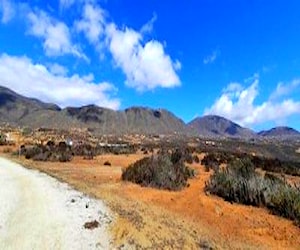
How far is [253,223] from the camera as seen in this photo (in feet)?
41.1

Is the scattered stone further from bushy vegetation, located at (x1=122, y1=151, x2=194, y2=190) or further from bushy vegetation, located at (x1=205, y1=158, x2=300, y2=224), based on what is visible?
bushy vegetation, located at (x1=122, y1=151, x2=194, y2=190)

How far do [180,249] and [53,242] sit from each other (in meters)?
2.83

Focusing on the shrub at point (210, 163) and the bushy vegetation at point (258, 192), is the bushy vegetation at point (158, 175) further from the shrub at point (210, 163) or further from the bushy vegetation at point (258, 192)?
the shrub at point (210, 163)

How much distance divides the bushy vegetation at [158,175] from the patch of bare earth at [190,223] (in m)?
1.31

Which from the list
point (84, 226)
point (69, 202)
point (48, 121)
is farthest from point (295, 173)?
point (48, 121)

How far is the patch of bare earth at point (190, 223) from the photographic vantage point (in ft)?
33.4

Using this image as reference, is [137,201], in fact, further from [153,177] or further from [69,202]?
[153,177]

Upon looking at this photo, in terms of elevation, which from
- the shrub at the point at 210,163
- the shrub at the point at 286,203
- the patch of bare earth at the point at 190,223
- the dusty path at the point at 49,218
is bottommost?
the dusty path at the point at 49,218

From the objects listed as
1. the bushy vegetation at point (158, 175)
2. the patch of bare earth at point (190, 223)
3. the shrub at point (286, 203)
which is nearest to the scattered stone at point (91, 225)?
the patch of bare earth at point (190, 223)

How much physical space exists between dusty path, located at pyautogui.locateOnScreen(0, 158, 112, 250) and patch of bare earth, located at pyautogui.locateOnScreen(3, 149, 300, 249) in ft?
1.84

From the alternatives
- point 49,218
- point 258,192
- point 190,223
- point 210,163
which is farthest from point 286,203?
point 210,163

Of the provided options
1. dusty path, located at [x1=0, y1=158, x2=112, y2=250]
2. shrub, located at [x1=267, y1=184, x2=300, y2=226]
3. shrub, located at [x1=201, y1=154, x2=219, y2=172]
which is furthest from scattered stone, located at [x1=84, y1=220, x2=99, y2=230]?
shrub, located at [x1=201, y1=154, x2=219, y2=172]

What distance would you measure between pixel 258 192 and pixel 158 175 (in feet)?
18.3

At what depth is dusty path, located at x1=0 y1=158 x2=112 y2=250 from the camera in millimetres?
9917
